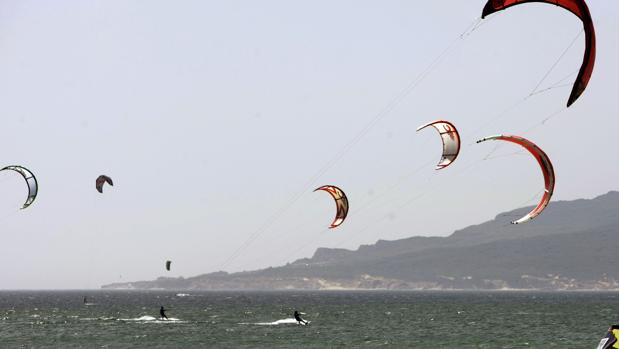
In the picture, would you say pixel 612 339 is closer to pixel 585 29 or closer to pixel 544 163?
pixel 585 29

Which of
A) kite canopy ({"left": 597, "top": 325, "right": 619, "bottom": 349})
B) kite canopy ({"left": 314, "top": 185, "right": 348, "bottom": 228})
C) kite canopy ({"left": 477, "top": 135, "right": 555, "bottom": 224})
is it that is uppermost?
kite canopy ({"left": 314, "top": 185, "right": 348, "bottom": 228})

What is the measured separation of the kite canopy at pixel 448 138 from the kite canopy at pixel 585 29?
12402 mm

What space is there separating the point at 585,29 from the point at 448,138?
13.6m

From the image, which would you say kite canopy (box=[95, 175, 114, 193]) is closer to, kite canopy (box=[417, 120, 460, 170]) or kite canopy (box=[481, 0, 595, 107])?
kite canopy (box=[417, 120, 460, 170])

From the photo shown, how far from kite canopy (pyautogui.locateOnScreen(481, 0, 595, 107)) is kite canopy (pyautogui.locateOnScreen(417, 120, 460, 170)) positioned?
12.4 meters

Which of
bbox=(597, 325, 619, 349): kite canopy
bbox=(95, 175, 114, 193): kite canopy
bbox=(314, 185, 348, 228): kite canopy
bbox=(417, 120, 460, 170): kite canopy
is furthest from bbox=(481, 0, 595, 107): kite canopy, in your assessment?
bbox=(95, 175, 114, 193): kite canopy

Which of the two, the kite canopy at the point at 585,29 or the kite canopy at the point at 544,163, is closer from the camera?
the kite canopy at the point at 585,29

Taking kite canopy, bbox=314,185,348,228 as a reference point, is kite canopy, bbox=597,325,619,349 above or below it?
below

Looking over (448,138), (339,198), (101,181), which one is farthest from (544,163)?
(101,181)

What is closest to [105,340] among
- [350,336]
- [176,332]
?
[176,332]

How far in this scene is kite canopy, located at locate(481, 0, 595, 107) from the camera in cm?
2528

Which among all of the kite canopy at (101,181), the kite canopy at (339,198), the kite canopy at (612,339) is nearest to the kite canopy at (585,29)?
the kite canopy at (612,339)

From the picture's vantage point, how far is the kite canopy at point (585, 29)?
25.3 meters

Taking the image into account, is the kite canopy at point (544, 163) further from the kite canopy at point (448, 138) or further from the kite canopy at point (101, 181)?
A: the kite canopy at point (101, 181)
